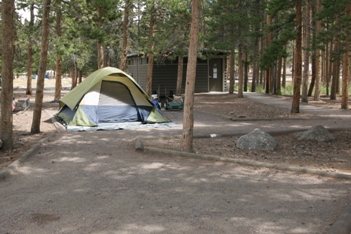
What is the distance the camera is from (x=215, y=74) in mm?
31125

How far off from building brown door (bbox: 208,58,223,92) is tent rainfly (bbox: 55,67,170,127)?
18.0 metres

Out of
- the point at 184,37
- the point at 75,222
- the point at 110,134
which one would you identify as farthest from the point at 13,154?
the point at 184,37

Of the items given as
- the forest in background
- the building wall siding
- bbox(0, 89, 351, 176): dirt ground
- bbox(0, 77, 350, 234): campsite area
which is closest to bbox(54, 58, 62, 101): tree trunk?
the forest in background

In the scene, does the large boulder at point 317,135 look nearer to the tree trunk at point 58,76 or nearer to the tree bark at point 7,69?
the tree bark at point 7,69

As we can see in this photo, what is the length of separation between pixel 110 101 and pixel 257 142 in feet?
19.0

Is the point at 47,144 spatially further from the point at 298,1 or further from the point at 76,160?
the point at 298,1

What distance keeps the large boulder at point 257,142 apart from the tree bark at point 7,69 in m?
5.20

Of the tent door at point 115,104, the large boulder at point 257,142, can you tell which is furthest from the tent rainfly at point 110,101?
the large boulder at point 257,142

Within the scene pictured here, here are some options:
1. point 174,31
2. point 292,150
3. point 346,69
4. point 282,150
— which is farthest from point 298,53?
point 174,31

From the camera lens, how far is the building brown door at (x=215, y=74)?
102ft

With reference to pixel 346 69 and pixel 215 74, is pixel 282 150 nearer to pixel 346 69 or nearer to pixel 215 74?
pixel 346 69

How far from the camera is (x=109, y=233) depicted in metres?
4.18

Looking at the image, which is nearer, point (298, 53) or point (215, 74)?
point (298, 53)

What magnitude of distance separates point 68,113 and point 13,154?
4.94m
